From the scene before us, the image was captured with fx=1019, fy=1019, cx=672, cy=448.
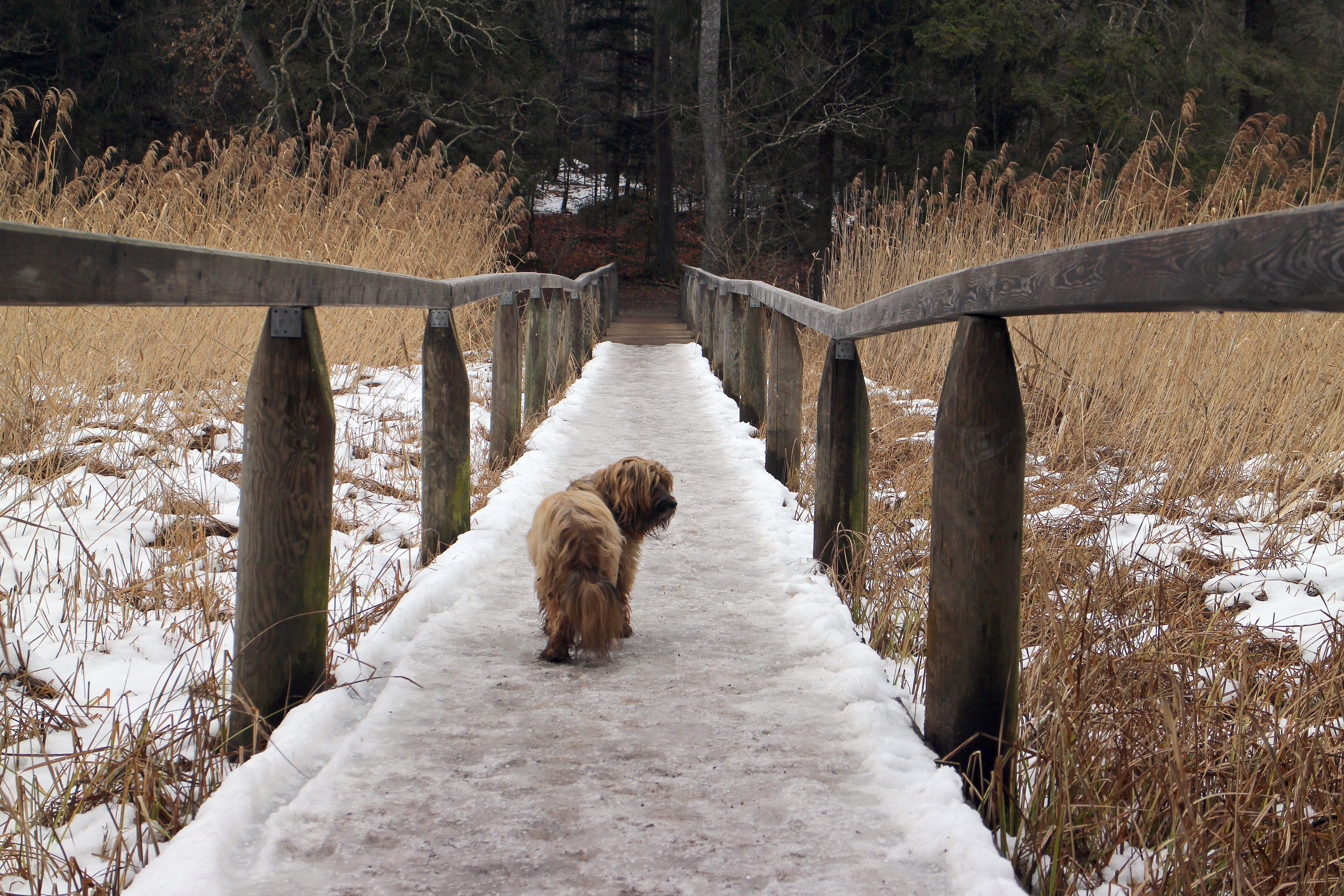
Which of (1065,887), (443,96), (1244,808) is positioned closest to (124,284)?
(1065,887)

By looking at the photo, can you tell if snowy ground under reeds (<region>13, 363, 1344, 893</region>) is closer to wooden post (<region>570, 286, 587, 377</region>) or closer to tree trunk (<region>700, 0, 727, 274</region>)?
wooden post (<region>570, 286, 587, 377</region>)

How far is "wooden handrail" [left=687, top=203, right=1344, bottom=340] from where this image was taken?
4.36 ft

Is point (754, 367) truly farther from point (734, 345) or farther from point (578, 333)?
point (578, 333)

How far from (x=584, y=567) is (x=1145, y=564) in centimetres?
236

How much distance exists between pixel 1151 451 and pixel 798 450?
181cm

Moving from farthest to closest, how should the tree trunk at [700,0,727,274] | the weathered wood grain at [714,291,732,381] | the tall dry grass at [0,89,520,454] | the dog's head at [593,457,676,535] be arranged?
1. the tree trunk at [700,0,727,274]
2. the weathered wood grain at [714,291,732,381]
3. the tall dry grass at [0,89,520,454]
4. the dog's head at [593,457,676,535]

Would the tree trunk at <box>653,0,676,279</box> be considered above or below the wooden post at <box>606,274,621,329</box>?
above

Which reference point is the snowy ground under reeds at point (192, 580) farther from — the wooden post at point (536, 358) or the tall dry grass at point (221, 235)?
the wooden post at point (536, 358)

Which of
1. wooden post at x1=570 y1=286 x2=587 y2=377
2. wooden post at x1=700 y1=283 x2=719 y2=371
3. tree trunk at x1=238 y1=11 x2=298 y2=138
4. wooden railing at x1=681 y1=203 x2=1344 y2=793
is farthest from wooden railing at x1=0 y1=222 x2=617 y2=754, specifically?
tree trunk at x1=238 y1=11 x2=298 y2=138

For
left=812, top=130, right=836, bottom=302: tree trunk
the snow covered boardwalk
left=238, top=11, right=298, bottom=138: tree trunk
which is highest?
left=238, top=11, right=298, bottom=138: tree trunk

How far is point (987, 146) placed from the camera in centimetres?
2044

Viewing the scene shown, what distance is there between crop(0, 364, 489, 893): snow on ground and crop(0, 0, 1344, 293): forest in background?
12.2 m

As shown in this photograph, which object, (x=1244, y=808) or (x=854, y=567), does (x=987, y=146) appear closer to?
(x=854, y=567)

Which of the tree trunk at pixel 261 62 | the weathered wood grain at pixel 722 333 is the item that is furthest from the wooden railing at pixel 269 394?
the tree trunk at pixel 261 62
